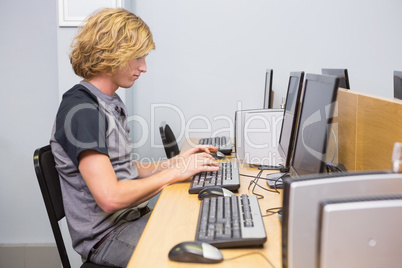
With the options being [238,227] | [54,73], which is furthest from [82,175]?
[54,73]

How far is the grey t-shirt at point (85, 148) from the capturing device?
135 cm

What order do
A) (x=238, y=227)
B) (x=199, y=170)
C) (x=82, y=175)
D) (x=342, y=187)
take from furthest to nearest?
(x=199, y=170), (x=82, y=175), (x=238, y=227), (x=342, y=187)

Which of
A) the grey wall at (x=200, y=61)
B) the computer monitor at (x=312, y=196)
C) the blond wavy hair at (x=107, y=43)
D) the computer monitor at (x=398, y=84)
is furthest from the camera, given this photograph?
the grey wall at (x=200, y=61)

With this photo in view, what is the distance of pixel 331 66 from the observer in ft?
9.52

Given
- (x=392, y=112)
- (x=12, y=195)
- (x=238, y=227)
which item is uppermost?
(x=392, y=112)

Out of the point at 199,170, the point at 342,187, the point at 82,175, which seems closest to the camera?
the point at 342,187

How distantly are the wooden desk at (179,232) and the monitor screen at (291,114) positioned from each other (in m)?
0.17

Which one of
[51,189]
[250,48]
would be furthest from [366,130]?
[250,48]

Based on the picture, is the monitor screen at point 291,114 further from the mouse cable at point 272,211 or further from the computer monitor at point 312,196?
the computer monitor at point 312,196

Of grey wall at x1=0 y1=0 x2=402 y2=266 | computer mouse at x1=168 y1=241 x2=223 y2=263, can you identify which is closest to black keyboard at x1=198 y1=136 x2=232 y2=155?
grey wall at x1=0 y1=0 x2=402 y2=266

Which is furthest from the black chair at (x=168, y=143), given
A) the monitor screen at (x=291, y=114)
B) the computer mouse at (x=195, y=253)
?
the computer mouse at (x=195, y=253)

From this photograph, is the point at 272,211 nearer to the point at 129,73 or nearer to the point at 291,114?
the point at 291,114

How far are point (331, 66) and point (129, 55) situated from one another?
175 centimetres

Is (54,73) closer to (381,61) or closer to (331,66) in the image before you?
(331,66)
